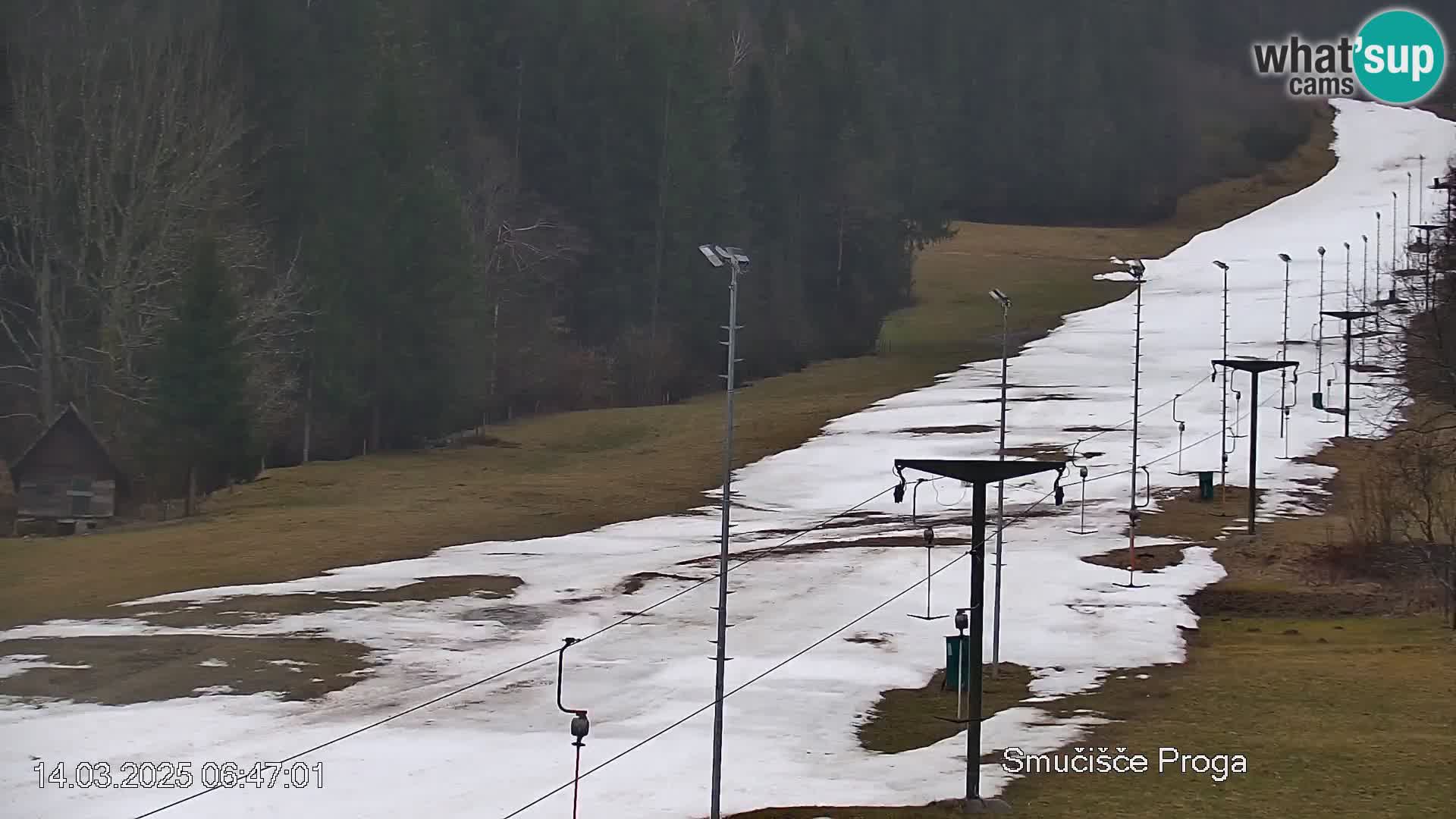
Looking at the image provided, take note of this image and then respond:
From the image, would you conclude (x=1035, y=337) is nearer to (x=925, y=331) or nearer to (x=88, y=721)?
(x=925, y=331)

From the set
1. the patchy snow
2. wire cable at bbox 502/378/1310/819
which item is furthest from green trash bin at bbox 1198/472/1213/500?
the patchy snow

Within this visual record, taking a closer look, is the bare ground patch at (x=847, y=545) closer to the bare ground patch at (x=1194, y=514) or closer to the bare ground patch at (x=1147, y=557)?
the bare ground patch at (x=1147, y=557)


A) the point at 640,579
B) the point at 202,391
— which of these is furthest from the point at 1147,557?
the point at 202,391

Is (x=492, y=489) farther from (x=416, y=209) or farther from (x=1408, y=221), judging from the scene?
(x=1408, y=221)

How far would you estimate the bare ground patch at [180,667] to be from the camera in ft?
99.7

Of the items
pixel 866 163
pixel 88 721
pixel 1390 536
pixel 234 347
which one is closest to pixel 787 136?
pixel 866 163

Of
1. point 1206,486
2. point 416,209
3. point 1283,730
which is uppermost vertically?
point 416,209

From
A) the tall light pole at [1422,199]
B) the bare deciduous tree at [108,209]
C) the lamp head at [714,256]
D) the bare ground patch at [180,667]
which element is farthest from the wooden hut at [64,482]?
the tall light pole at [1422,199]

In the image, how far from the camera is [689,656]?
35.2 metres

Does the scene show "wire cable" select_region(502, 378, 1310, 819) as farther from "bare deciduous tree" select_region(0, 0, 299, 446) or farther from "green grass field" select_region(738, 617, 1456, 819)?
"bare deciduous tree" select_region(0, 0, 299, 446)

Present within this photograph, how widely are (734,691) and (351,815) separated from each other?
10.3 meters
